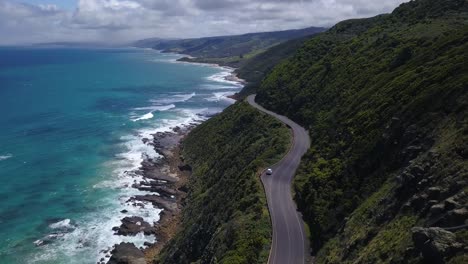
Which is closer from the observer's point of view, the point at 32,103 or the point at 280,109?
the point at 280,109

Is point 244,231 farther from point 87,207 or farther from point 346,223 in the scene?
point 87,207

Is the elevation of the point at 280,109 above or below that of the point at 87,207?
above

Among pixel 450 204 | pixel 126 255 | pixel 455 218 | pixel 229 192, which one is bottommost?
pixel 126 255

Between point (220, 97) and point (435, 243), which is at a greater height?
point (435, 243)

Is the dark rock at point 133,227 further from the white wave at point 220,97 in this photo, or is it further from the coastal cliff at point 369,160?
the white wave at point 220,97

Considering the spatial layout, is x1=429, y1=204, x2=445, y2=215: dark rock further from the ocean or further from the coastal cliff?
the ocean

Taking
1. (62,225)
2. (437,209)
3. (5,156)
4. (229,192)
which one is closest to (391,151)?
(437,209)

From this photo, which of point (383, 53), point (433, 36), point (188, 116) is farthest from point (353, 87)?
point (188, 116)

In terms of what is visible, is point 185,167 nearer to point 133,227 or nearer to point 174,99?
point 133,227

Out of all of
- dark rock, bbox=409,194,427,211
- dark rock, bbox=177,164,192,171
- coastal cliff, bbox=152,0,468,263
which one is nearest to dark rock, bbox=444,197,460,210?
coastal cliff, bbox=152,0,468,263
